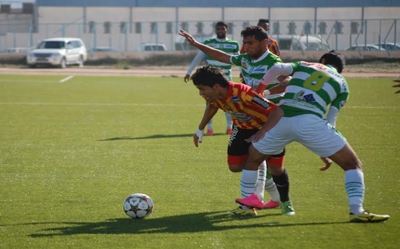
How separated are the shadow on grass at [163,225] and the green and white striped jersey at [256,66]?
166 centimetres

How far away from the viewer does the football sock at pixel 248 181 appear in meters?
8.45

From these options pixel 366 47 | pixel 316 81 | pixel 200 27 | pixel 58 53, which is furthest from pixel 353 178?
pixel 200 27

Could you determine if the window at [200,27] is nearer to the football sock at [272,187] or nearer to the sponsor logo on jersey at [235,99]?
the football sock at [272,187]

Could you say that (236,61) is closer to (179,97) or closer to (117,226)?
(117,226)

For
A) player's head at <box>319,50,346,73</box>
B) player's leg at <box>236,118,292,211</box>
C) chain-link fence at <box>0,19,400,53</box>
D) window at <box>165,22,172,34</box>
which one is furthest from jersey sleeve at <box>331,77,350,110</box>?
window at <box>165,22,172,34</box>

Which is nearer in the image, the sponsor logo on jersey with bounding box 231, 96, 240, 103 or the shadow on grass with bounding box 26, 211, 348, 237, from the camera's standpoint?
the shadow on grass with bounding box 26, 211, 348, 237

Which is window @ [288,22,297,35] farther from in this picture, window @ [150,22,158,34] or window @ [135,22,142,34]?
window @ [135,22,142,34]

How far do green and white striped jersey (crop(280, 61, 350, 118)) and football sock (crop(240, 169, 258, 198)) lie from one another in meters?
0.84

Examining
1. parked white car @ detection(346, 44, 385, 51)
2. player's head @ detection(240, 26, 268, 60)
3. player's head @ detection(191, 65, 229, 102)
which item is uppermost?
player's head @ detection(240, 26, 268, 60)

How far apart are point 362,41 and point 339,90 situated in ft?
131

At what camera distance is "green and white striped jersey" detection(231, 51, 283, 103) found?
357 inches

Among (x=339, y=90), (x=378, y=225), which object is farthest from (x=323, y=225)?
(x=339, y=90)

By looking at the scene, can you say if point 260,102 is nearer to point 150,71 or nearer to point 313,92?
point 313,92

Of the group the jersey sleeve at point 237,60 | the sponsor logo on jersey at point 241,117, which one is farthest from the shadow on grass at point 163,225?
the jersey sleeve at point 237,60
